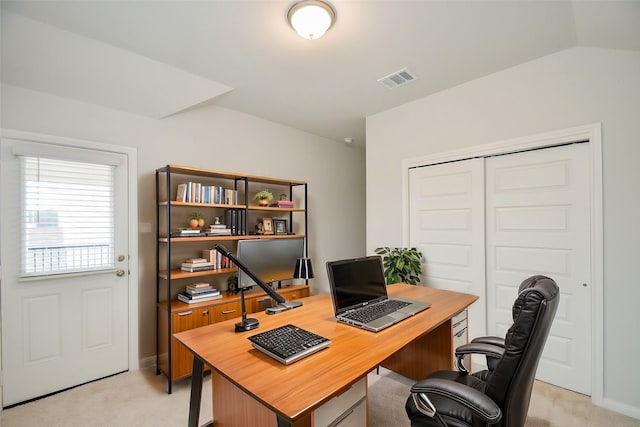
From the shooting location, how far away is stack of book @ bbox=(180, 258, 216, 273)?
9.53ft

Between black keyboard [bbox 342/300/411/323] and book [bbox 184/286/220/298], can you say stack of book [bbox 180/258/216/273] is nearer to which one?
book [bbox 184/286/220/298]

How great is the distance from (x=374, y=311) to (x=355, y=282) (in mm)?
203

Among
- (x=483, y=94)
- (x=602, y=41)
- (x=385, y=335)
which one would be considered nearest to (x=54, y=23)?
(x=385, y=335)

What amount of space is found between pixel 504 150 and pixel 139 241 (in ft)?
12.0

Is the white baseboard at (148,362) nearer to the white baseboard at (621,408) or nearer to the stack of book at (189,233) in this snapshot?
the stack of book at (189,233)

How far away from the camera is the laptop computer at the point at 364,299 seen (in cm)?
165

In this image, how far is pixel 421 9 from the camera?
1.97m

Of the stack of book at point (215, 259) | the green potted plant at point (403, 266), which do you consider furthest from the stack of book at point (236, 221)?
the green potted plant at point (403, 266)

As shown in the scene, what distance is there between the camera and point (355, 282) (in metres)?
1.82

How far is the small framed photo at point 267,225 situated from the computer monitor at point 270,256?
48 centimetres

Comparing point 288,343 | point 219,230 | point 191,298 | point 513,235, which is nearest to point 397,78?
point 513,235

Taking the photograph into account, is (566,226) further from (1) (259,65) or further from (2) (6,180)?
(2) (6,180)

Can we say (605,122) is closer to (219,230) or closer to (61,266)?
(219,230)

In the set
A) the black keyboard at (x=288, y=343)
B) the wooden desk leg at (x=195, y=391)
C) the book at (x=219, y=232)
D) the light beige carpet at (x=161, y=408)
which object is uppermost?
the book at (x=219, y=232)
